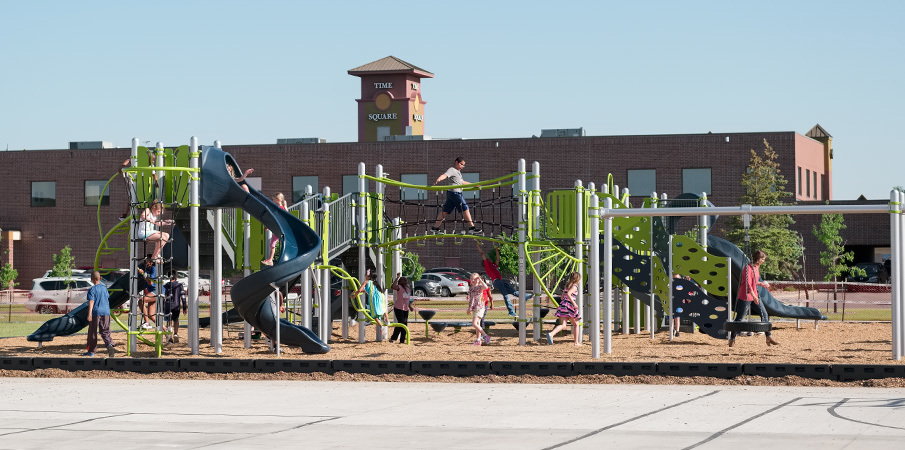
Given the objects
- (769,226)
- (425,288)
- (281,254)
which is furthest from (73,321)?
(769,226)

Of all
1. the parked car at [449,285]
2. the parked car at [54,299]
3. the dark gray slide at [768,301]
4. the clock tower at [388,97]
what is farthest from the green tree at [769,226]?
the clock tower at [388,97]

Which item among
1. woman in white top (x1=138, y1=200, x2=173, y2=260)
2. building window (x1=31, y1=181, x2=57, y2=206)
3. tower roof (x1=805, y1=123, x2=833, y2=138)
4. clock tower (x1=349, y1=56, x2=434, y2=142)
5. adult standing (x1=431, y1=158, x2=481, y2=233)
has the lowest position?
woman in white top (x1=138, y1=200, x2=173, y2=260)

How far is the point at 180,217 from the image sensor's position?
22.2 m

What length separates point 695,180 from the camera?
64.5 metres

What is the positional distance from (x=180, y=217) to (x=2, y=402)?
7.55m

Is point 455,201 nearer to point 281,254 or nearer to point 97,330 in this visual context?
point 281,254

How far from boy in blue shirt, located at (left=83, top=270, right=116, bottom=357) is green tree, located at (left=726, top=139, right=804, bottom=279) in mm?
40532

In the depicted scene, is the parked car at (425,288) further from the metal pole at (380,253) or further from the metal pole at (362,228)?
the metal pole at (362,228)

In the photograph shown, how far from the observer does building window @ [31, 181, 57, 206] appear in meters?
72.8

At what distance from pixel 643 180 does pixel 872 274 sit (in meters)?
12.5

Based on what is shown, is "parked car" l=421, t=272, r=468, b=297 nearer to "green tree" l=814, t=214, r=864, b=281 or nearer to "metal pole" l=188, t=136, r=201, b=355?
"green tree" l=814, t=214, r=864, b=281

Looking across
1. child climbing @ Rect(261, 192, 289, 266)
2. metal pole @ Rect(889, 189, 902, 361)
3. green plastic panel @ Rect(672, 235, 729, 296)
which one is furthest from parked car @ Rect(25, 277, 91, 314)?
metal pole @ Rect(889, 189, 902, 361)

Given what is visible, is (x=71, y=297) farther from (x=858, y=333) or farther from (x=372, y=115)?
(x=372, y=115)

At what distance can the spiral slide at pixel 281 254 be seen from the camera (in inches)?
835
